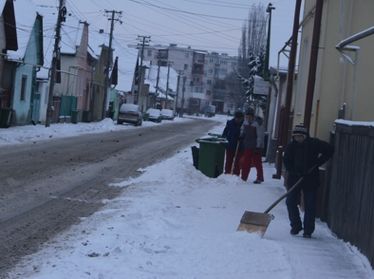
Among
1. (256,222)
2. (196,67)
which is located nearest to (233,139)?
(256,222)

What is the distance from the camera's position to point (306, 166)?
371 inches

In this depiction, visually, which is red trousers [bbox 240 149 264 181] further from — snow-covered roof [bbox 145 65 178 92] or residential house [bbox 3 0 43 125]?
snow-covered roof [bbox 145 65 178 92]

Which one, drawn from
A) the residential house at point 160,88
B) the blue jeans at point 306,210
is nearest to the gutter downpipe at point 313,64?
the blue jeans at point 306,210

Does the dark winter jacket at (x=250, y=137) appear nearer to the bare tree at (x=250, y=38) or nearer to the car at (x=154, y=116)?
the bare tree at (x=250, y=38)

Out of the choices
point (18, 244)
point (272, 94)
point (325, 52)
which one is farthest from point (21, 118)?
point (18, 244)

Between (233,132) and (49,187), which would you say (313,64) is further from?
(49,187)

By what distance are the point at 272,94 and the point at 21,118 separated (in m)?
15.7

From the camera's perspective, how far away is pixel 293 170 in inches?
375

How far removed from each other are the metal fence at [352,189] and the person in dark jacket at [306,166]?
1.16ft

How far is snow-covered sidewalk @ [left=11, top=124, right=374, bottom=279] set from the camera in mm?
6777

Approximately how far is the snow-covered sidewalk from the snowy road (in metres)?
0.35

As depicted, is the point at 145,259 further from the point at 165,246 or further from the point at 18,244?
the point at 18,244

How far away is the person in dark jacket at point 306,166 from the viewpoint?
30.7 feet

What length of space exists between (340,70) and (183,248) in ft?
18.6
